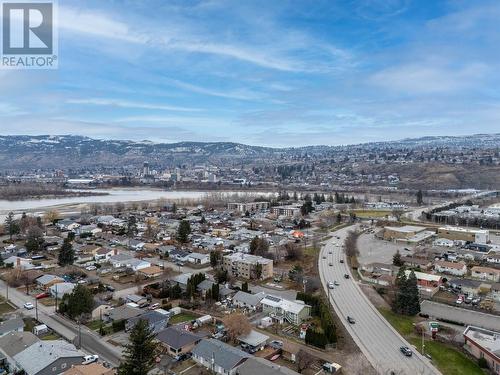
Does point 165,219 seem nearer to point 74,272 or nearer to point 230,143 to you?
point 74,272

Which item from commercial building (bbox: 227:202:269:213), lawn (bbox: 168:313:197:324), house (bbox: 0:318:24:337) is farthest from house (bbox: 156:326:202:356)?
commercial building (bbox: 227:202:269:213)

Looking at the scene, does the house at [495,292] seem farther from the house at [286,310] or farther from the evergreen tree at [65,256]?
the evergreen tree at [65,256]

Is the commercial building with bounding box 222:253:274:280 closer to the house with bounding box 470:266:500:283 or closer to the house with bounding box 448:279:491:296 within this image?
the house with bounding box 448:279:491:296

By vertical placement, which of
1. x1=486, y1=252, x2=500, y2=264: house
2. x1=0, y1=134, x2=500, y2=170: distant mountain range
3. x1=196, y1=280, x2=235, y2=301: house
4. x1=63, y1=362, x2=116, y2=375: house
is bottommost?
x1=196, y1=280, x2=235, y2=301: house

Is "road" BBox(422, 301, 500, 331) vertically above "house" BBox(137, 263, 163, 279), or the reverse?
"road" BBox(422, 301, 500, 331)

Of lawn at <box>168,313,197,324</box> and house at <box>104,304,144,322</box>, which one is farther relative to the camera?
lawn at <box>168,313,197,324</box>

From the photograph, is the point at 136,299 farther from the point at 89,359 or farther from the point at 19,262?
the point at 19,262

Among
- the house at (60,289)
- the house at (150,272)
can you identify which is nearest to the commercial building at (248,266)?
the house at (150,272)
